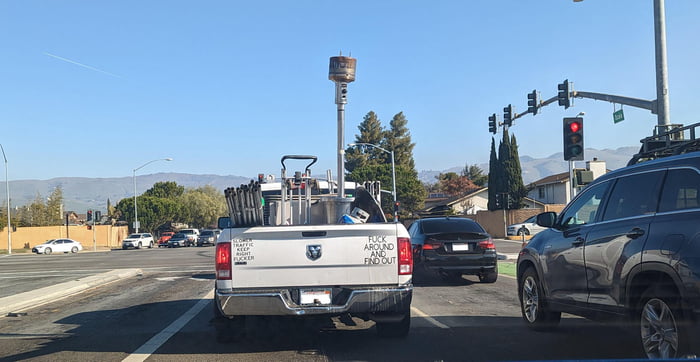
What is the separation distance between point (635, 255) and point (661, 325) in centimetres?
62

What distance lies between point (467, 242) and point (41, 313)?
833 centimetres

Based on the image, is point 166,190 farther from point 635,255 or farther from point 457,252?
point 635,255

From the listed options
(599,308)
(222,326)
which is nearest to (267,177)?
(222,326)

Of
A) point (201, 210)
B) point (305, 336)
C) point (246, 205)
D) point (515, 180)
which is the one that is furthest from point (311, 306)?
point (201, 210)

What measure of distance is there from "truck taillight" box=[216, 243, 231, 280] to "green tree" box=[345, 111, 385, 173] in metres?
83.5

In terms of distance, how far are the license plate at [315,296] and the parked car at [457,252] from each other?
6807mm

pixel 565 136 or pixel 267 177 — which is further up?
pixel 565 136

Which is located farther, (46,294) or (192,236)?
(192,236)

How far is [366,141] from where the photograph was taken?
309 ft

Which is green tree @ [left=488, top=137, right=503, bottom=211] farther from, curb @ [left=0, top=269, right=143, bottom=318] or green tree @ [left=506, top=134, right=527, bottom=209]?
curb @ [left=0, top=269, right=143, bottom=318]

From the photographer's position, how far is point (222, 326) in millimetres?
7359

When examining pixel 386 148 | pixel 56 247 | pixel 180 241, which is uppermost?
pixel 386 148

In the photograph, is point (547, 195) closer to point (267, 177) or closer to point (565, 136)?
point (565, 136)

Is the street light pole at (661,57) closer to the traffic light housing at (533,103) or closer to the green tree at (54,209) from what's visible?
the traffic light housing at (533,103)
